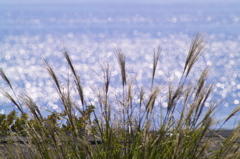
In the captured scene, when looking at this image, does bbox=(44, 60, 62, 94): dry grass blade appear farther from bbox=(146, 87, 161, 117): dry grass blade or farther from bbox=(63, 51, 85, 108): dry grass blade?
bbox=(146, 87, 161, 117): dry grass blade

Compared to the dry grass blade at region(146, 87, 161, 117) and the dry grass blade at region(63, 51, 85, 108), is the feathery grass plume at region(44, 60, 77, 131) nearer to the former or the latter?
the dry grass blade at region(63, 51, 85, 108)

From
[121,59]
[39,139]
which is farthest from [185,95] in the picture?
[39,139]

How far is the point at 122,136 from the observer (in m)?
2.37

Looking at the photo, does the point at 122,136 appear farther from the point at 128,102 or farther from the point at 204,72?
the point at 204,72

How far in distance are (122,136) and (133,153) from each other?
0.19 meters

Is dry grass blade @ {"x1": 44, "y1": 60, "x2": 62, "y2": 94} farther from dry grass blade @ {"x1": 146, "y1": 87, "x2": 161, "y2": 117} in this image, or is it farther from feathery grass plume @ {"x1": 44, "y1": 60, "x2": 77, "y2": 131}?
dry grass blade @ {"x1": 146, "y1": 87, "x2": 161, "y2": 117}

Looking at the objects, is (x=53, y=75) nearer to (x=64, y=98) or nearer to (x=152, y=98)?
(x=64, y=98)

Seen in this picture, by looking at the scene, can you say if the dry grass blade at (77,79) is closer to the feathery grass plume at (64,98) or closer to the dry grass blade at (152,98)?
the feathery grass plume at (64,98)

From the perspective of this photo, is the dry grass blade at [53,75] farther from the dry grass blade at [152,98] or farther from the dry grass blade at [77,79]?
the dry grass blade at [152,98]

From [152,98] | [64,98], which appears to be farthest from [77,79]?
[152,98]

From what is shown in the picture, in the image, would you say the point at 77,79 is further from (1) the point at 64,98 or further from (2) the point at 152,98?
(2) the point at 152,98

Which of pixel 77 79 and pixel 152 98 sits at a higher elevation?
pixel 77 79

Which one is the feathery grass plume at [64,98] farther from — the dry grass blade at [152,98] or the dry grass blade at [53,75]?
the dry grass blade at [152,98]

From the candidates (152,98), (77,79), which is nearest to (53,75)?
(77,79)
